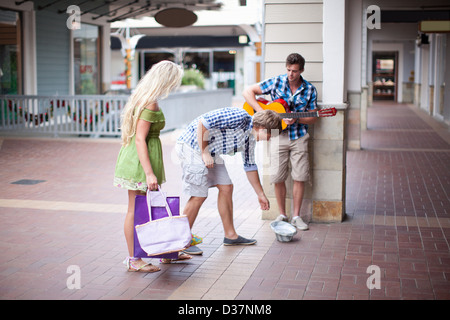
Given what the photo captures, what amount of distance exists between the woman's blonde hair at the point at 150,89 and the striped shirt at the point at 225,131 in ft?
1.68

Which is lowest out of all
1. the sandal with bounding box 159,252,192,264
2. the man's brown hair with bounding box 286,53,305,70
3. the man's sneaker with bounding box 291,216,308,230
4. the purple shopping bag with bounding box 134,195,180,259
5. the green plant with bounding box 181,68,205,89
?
the sandal with bounding box 159,252,192,264

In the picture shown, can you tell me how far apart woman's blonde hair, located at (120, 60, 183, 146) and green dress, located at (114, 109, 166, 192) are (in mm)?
68

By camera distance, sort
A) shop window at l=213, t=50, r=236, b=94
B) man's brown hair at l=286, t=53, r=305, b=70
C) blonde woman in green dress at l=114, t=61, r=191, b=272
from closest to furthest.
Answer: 1. blonde woman in green dress at l=114, t=61, r=191, b=272
2. man's brown hair at l=286, t=53, r=305, b=70
3. shop window at l=213, t=50, r=236, b=94

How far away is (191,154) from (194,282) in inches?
44.2

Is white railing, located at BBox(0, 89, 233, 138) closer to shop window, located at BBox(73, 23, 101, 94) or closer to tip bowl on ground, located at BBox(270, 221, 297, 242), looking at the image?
shop window, located at BBox(73, 23, 101, 94)

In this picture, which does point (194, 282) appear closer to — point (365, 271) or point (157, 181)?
point (157, 181)

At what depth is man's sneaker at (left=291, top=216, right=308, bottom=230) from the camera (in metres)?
6.22

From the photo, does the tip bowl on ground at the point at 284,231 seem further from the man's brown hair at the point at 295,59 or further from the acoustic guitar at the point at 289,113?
the man's brown hair at the point at 295,59

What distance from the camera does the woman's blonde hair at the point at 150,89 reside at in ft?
15.3

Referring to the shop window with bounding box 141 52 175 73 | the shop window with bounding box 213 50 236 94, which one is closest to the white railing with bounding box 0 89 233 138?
the shop window with bounding box 213 50 236 94

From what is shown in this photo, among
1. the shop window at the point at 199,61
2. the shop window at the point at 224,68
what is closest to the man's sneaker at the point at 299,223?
the shop window at the point at 224,68

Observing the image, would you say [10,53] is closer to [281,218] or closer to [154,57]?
[281,218]

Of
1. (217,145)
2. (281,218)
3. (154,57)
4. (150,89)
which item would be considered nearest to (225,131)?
(217,145)

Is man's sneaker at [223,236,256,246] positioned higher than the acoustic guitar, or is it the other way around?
the acoustic guitar
